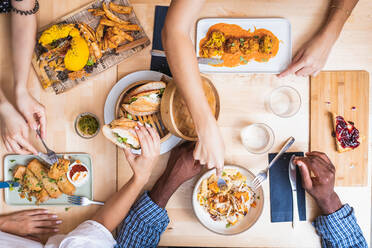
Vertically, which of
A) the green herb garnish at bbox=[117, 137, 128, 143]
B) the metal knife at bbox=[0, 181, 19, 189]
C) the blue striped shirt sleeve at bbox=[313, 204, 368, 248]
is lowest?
the blue striped shirt sleeve at bbox=[313, 204, 368, 248]

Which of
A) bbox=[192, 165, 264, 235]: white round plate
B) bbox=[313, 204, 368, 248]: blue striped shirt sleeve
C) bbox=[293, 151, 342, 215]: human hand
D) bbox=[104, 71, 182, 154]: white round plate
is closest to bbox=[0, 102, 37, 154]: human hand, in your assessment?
bbox=[104, 71, 182, 154]: white round plate

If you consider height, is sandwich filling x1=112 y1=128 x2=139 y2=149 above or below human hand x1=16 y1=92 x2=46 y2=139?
below

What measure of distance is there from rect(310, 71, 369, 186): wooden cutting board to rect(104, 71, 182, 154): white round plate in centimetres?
68

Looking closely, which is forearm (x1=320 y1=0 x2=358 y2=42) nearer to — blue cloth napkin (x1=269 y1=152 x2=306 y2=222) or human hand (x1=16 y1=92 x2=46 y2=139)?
blue cloth napkin (x1=269 y1=152 x2=306 y2=222)

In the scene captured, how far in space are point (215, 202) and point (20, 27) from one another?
4.10 ft

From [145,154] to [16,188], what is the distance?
720 millimetres

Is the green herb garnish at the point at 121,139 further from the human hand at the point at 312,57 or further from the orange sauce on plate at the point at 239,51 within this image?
the human hand at the point at 312,57

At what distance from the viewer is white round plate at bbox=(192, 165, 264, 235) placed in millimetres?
1267

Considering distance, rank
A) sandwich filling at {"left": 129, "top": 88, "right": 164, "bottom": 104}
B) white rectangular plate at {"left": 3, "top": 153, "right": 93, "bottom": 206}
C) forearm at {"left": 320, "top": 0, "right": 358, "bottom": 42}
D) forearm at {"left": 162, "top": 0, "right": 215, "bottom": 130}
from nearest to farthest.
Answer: forearm at {"left": 162, "top": 0, "right": 215, "bottom": 130}
sandwich filling at {"left": 129, "top": 88, "right": 164, "bottom": 104}
forearm at {"left": 320, "top": 0, "right": 358, "bottom": 42}
white rectangular plate at {"left": 3, "top": 153, "right": 93, "bottom": 206}

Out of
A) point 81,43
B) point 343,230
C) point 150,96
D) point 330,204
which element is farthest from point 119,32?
point 343,230

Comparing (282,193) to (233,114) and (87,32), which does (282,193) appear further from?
(87,32)

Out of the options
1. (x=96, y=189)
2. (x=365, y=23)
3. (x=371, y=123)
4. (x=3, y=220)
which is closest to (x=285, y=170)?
(x=371, y=123)

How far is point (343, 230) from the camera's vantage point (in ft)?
4.12

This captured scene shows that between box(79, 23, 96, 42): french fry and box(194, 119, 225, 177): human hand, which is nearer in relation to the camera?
box(194, 119, 225, 177): human hand
